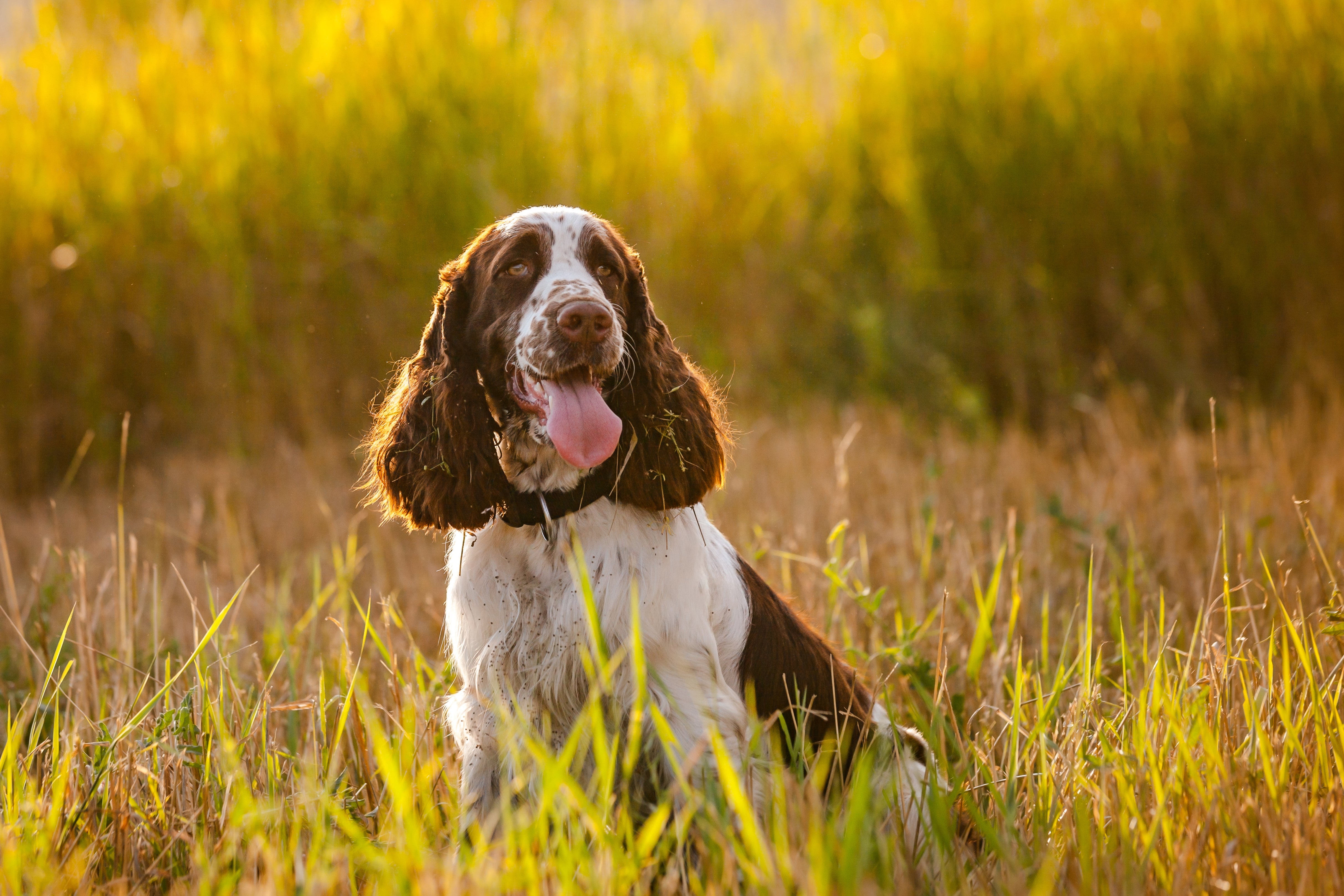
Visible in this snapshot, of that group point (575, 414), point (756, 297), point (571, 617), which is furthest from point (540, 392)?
point (756, 297)

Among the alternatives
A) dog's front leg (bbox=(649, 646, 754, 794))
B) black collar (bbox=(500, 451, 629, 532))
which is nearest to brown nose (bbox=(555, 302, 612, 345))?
black collar (bbox=(500, 451, 629, 532))

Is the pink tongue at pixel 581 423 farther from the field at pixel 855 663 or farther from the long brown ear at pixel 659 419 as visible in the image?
the field at pixel 855 663

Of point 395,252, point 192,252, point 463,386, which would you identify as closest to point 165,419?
point 192,252

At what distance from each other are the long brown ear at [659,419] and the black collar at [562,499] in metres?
0.03

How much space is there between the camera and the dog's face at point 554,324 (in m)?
2.37

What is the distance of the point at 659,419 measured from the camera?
2594 millimetres

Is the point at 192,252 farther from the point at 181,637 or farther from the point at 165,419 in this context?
the point at 181,637

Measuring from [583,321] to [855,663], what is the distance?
1379mm

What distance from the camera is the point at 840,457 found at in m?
3.28

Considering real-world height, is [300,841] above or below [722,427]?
below

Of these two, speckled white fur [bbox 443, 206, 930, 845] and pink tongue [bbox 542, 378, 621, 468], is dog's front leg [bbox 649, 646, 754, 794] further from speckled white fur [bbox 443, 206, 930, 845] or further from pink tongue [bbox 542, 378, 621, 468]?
pink tongue [bbox 542, 378, 621, 468]

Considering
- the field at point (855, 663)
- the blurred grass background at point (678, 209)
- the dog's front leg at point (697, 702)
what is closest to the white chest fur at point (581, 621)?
the dog's front leg at point (697, 702)

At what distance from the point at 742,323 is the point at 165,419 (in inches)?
143

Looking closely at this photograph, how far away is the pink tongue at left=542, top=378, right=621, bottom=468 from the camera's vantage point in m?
2.33
